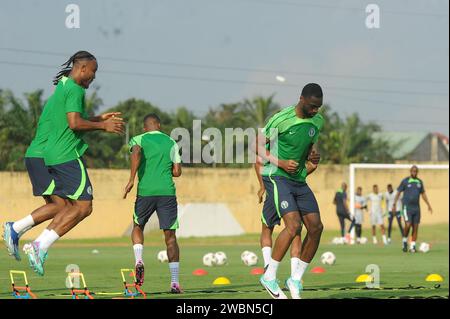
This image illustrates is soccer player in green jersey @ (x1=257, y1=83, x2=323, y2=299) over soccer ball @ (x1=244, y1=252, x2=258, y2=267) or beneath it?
over

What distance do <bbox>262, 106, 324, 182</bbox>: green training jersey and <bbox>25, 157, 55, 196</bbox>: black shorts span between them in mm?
2371

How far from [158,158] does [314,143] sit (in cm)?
248

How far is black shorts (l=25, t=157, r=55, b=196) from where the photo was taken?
11336 millimetres

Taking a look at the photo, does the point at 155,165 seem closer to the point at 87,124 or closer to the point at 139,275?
the point at 139,275

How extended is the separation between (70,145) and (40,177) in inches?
23.2

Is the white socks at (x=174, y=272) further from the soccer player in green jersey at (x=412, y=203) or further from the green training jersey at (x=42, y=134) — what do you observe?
the soccer player in green jersey at (x=412, y=203)

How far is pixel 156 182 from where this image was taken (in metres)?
13.4

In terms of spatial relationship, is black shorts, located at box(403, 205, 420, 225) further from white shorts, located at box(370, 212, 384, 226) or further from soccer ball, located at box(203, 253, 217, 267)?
white shorts, located at box(370, 212, 384, 226)

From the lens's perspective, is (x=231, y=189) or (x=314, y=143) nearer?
(x=314, y=143)

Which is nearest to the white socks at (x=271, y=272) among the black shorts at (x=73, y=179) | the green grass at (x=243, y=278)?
the green grass at (x=243, y=278)

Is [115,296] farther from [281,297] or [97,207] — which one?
[97,207]

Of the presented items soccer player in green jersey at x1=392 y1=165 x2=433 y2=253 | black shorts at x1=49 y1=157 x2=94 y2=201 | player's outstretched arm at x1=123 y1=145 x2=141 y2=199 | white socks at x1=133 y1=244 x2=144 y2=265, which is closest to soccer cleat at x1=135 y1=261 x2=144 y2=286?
white socks at x1=133 y1=244 x2=144 y2=265
